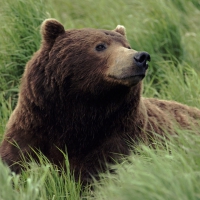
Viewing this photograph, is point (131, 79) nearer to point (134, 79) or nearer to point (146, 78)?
point (134, 79)

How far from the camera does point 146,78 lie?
7.79m

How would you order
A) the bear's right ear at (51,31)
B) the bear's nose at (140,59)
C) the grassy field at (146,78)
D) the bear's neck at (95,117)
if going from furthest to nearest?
the bear's right ear at (51,31)
the bear's neck at (95,117)
the bear's nose at (140,59)
the grassy field at (146,78)

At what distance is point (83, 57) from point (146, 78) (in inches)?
94.7

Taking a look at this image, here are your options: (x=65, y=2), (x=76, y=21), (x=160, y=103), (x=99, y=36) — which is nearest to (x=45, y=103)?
(x=99, y=36)

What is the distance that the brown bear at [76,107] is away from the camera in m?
5.40

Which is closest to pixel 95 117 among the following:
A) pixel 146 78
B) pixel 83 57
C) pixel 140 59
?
pixel 83 57

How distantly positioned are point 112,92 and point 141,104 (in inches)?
17.1

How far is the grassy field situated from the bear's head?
2.14 feet

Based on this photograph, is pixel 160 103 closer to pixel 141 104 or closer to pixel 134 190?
pixel 141 104

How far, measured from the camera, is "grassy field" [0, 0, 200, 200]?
389 cm

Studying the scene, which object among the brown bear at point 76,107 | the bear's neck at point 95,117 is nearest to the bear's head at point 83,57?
the brown bear at point 76,107

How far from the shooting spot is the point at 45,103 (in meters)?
5.46

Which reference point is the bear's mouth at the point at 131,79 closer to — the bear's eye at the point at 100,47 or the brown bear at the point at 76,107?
the brown bear at the point at 76,107

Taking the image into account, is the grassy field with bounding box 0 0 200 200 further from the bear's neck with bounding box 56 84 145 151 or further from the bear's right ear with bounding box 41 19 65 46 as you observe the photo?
the bear's right ear with bounding box 41 19 65 46
